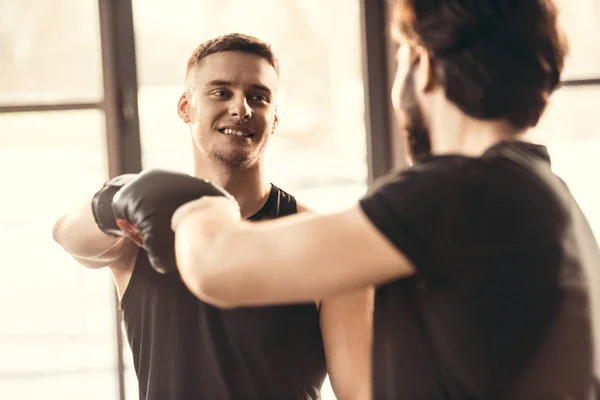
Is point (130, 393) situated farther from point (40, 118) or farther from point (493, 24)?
point (493, 24)

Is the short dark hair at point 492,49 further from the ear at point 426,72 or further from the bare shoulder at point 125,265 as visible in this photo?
the bare shoulder at point 125,265

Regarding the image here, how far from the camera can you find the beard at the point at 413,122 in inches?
36.8

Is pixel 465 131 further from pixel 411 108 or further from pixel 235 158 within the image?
pixel 235 158

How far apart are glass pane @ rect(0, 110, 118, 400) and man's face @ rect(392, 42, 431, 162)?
125 cm

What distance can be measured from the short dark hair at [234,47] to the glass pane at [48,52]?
1.85 feet

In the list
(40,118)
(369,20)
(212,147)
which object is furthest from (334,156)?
(40,118)

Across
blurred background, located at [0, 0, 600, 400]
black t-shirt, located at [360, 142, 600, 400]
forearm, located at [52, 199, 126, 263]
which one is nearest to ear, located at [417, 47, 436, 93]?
black t-shirt, located at [360, 142, 600, 400]

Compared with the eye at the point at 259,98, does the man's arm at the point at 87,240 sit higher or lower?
lower

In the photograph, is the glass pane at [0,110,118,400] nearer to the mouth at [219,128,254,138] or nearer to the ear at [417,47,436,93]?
the mouth at [219,128,254,138]

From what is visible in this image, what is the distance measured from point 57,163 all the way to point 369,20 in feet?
3.49

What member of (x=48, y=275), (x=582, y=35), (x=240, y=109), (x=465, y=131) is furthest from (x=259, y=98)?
(x=582, y=35)

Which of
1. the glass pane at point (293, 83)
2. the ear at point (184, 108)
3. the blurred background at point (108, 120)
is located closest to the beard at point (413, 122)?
the ear at point (184, 108)

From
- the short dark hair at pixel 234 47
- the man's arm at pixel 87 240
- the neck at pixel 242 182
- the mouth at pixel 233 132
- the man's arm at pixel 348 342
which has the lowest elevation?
the man's arm at pixel 348 342

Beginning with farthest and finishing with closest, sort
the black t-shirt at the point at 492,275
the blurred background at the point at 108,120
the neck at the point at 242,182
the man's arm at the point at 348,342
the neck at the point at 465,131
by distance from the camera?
the blurred background at the point at 108,120 < the neck at the point at 242,182 < the man's arm at the point at 348,342 < the neck at the point at 465,131 < the black t-shirt at the point at 492,275
